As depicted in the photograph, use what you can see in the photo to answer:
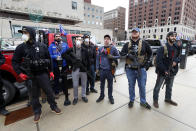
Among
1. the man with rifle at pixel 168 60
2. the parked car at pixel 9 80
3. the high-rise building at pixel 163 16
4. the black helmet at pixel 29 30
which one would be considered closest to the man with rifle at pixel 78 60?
the black helmet at pixel 29 30

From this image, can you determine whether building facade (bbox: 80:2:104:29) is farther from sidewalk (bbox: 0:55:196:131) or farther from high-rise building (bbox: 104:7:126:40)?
sidewalk (bbox: 0:55:196:131)

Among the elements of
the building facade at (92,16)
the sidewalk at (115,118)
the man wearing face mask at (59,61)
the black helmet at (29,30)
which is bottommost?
the sidewalk at (115,118)

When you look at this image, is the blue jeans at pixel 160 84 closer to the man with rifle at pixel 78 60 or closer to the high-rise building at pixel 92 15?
the man with rifle at pixel 78 60

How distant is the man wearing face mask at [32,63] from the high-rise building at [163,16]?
62.5 meters

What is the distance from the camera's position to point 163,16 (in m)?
68.9

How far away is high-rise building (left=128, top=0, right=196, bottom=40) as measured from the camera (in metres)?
62.5

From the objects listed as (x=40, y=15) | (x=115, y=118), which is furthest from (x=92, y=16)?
(x=115, y=118)

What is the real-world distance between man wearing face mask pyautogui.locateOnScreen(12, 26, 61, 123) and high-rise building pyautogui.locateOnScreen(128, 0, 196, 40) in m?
62.5

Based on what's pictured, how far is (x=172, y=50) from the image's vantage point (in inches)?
104

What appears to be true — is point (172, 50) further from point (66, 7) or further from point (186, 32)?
point (186, 32)

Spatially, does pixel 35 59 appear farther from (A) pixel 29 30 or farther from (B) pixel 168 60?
(B) pixel 168 60

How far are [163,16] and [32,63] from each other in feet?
277

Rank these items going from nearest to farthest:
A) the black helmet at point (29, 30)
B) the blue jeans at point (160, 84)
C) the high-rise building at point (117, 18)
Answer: the black helmet at point (29, 30)
the blue jeans at point (160, 84)
the high-rise building at point (117, 18)

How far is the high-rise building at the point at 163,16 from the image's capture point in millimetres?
62500
